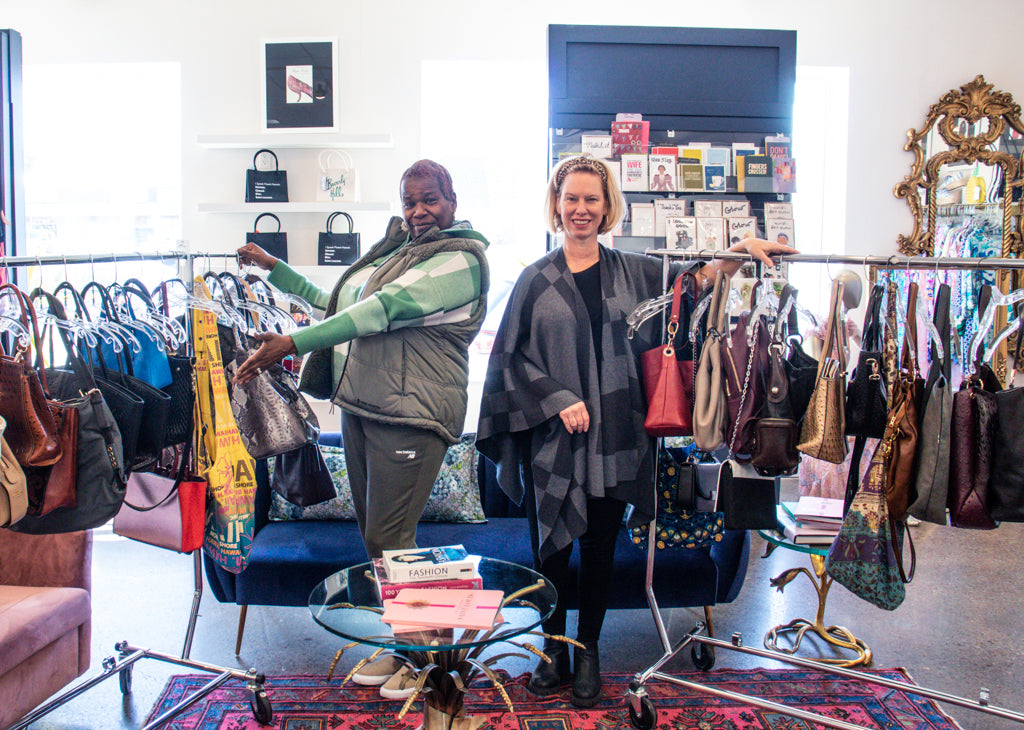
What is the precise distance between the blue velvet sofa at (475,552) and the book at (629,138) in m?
2.07

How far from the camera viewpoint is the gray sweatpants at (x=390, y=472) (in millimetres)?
2055

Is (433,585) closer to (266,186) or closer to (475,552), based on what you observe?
(475,552)

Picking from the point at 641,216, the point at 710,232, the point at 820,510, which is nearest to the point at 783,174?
the point at 710,232

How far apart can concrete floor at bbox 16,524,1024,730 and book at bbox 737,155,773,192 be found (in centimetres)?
187

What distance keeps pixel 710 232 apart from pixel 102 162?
3.46m

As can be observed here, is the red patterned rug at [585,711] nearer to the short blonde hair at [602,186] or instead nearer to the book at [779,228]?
the short blonde hair at [602,186]

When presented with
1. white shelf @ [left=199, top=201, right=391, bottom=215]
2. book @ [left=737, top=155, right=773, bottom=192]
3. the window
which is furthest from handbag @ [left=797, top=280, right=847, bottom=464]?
the window

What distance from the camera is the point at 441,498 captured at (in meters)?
2.94

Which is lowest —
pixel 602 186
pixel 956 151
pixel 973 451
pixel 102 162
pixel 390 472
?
pixel 390 472

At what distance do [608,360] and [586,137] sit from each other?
2.15 m

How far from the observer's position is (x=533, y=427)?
2.18 m

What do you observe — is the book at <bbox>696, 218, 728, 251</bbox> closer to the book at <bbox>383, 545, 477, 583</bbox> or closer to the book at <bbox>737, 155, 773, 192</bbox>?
the book at <bbox>737, 155, 773, 192</bbox>

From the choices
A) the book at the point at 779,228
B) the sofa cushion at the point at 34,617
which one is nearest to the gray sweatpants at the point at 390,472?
the sofa cushion at the point at 34,617

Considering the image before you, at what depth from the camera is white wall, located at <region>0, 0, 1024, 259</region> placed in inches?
166
